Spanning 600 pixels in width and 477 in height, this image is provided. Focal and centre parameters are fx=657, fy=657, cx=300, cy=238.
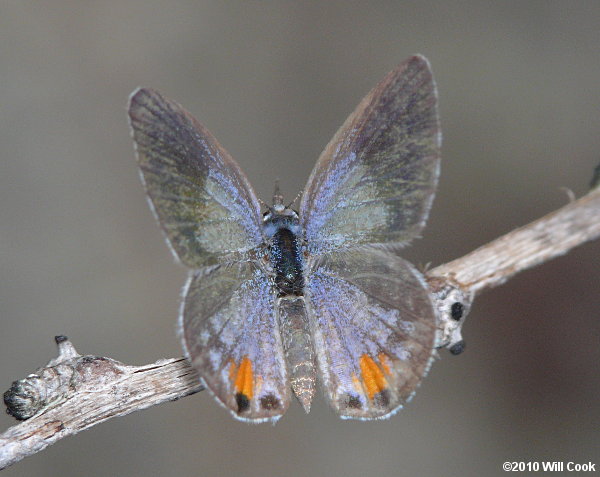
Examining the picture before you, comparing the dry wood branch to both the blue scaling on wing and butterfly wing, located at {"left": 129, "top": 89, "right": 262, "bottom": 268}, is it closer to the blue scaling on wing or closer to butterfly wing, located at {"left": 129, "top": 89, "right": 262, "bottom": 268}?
the blue scaling on wing

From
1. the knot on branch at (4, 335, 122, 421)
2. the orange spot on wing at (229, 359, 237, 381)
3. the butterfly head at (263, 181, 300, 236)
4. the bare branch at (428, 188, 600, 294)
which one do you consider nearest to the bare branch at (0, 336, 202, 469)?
the knot on branch at (4, 335, 122, 421)

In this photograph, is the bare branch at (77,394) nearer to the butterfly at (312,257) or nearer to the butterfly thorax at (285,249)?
the butterfly at (312,257)

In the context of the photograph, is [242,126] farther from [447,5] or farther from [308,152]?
[447,5]

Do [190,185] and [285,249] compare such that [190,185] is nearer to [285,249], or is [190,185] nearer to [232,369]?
[285,249]

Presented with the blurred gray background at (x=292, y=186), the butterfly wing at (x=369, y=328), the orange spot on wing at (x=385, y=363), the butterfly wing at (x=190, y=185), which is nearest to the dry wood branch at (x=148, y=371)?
the butterfly wing at (x=369, y=328)

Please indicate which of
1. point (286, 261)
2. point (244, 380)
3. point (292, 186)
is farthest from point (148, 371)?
point (292, 186)

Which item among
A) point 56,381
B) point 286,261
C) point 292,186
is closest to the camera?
point 56,381
